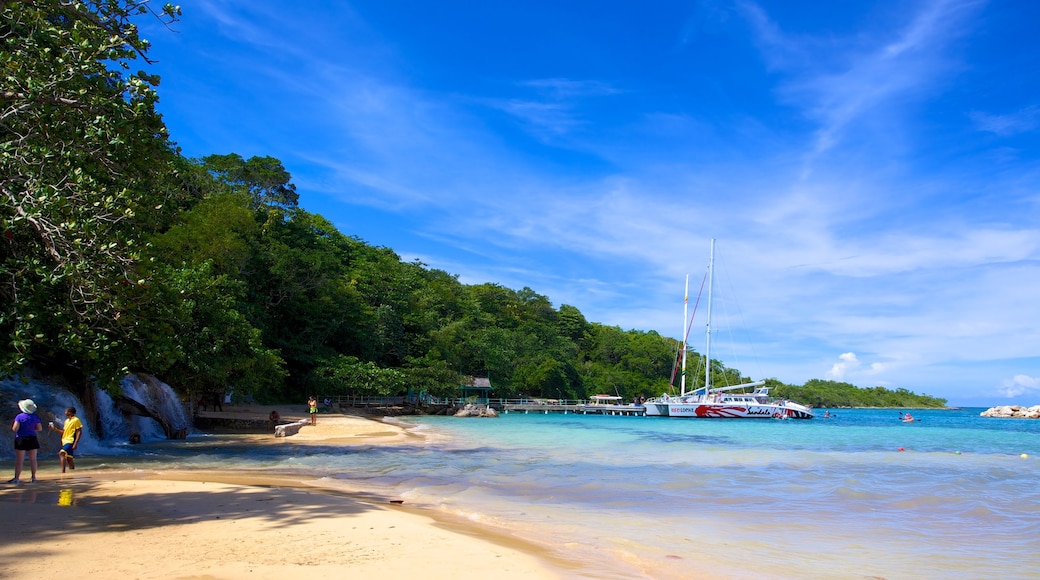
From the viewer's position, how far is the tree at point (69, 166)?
269 inches

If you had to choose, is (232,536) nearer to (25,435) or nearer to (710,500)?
(25,435)

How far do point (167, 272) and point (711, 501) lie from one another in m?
11.4

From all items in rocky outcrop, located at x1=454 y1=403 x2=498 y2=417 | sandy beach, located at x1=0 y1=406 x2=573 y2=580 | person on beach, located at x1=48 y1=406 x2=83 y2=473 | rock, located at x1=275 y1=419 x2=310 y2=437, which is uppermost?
person on beach, located at x1=48 y1=406 x2=83 y2=473

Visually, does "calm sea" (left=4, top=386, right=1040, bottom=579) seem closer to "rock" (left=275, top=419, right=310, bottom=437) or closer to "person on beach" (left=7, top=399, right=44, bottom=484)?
"rock" (left=275, top=419, right=310, bottom=437)

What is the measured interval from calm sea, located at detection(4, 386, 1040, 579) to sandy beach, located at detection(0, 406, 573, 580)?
968 mm

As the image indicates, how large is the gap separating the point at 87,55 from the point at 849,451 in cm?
2614

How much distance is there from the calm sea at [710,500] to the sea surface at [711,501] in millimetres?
38

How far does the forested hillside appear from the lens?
278 inches

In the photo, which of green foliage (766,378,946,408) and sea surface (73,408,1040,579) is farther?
green foliage (766,378,946,408)

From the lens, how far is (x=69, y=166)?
7.46 m

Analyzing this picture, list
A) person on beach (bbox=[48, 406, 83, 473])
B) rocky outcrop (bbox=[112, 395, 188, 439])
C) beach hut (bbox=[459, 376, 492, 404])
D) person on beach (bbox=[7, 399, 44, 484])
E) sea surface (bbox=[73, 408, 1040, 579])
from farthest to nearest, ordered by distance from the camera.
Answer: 1. beach hut (bbox=[459, 376, 492, 404])
2. rocky outcrop (bbox=[112, 395, 188, 439])
3. person on beach (bbox=[48, 406, 83, 473])
4. person on beach (bbox=[7, 399, 44, 484])
5. sea surface (bbox=[73, 408, 1040, 579])

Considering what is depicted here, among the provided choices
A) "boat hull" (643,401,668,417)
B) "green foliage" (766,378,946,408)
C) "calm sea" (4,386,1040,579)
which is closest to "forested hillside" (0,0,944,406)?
"calm sea" (4,386,1040,579)

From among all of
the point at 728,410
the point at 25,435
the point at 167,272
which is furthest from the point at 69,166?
the point at 728,410

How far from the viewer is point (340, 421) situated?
27766mm
